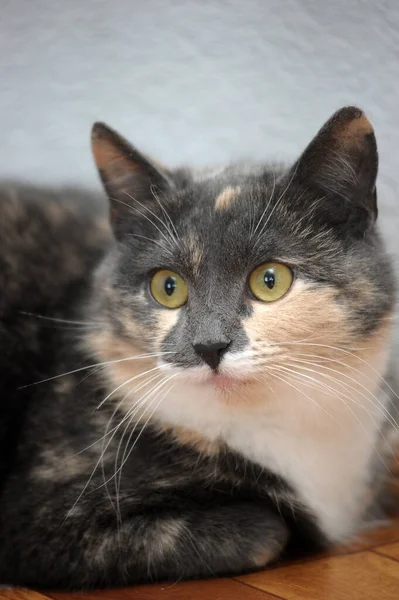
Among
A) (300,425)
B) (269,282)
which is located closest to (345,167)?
(269,282)

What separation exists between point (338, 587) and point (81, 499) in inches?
17.5

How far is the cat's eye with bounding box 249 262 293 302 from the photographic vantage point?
4.39ft

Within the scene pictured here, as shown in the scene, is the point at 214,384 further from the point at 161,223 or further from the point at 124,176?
the point at 124,176

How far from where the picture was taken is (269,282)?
4.39 ft

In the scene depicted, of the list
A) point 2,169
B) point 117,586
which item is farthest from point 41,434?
point 2,169

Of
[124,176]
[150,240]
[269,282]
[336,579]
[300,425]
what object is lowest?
[336,579]

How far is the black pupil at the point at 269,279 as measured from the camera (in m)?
1.34

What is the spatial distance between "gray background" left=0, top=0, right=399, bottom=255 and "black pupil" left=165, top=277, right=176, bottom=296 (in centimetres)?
72

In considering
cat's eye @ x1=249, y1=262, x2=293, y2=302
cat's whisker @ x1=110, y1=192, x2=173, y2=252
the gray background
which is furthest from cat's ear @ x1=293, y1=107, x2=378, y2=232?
the gray background

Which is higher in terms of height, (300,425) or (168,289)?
(168,289)

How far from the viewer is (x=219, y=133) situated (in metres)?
2.13

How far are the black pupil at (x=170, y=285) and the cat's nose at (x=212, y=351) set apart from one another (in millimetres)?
169

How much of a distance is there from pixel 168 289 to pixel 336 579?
547 mm

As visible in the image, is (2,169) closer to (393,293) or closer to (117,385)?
(117,385)
